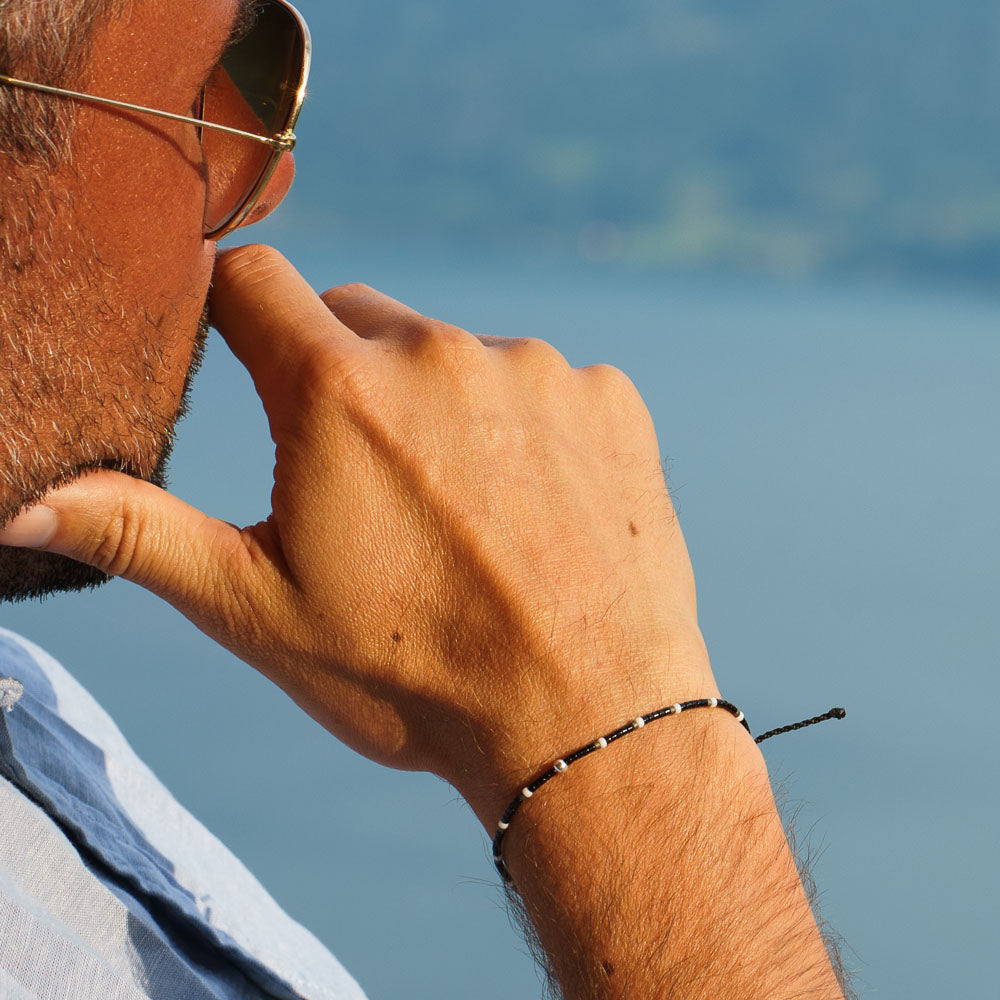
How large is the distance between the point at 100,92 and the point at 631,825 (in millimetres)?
591

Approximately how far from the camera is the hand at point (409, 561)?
83cm

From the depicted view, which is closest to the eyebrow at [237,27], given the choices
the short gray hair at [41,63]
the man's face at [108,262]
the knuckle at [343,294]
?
the man's face at [108,262]

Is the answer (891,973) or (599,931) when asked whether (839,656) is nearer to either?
(891,973)

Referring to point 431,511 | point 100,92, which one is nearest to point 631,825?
point 431,511

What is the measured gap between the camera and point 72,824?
0.92 metres

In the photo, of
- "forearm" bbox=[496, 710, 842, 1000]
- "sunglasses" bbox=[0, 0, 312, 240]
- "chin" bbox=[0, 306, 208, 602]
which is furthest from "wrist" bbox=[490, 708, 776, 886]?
"sunglasses" bbox=[0, 0, 312, 240]

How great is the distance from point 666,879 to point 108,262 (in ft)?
1.83

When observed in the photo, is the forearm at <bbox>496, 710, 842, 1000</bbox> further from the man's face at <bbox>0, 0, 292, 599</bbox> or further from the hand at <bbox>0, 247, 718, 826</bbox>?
the man's face at <bbox>0, 0, 292, 599</bbox>

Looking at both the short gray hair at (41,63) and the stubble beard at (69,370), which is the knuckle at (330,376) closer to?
the stubble beard at (69,370)

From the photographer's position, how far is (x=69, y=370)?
2.44ft

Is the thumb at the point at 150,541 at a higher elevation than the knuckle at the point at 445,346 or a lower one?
lower

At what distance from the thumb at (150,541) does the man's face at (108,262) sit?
2 cm

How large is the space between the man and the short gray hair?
0.06 ft

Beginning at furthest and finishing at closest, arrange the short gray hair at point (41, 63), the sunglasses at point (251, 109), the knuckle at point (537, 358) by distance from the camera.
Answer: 1. the knuckle at point (537, 358)
2. the sunglasses at point (251, 109)
3. the short gray hair at point (41, 63)
